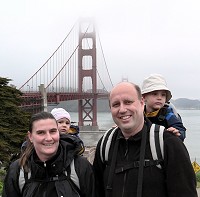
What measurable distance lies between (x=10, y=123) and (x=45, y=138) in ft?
25.4

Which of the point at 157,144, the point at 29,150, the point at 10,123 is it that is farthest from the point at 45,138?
the point at 10,123

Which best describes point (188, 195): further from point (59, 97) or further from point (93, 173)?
point (59, 97)

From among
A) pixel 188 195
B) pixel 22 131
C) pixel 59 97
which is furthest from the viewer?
pixel 59 97

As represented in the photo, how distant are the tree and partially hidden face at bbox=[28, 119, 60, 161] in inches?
244

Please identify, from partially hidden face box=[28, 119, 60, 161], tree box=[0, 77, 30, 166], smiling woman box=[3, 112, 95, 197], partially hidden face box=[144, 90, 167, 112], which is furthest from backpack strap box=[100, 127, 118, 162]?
tree box=[0, 77, 30, 166]

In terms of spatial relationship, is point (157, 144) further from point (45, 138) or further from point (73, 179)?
point (45, 138)

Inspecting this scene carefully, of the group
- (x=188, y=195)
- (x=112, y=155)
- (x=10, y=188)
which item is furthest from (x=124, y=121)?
(x=10, y=188)

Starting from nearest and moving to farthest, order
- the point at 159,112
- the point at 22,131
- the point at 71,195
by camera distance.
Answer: the point at 71,195 < the point at 159,112 < the point at 22,131

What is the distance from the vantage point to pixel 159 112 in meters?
2.04

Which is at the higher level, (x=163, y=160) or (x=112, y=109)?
(x=112, y=109)

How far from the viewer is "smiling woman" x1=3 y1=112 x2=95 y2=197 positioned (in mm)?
1773

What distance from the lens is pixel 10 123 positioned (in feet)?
30.2

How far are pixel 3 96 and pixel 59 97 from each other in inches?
504

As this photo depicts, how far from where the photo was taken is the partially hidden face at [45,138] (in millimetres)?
1800
